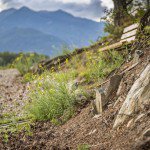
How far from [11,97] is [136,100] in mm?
9816

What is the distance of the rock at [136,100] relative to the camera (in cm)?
654

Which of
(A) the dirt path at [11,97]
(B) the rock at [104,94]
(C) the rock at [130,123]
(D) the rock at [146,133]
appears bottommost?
(A) the dirt path at [11,97]

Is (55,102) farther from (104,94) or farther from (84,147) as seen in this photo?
(84,147)

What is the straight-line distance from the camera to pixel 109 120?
23.6 feet

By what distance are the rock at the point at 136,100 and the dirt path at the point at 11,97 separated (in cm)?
454

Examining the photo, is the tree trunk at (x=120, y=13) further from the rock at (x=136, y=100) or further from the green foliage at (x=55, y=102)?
the rock at (x=136, y=100)

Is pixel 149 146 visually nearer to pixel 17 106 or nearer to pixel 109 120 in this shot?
pixel 109 120

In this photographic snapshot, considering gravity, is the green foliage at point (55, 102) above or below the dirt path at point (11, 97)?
above

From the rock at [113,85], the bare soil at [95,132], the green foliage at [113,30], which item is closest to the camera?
the bare soil at [95,132]

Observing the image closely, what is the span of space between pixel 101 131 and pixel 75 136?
704mm

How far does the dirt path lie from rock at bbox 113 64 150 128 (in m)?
4.54

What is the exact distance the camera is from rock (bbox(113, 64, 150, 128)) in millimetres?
6535

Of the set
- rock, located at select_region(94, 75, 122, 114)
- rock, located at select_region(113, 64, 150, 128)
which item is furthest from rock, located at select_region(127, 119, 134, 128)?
rock, located at select_region(94, 75, 122, 114)

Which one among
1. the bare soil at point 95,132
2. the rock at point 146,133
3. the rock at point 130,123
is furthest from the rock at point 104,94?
the rock at point 146,133
